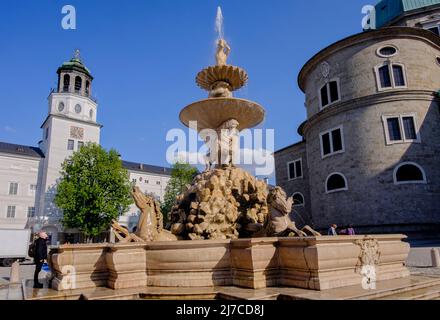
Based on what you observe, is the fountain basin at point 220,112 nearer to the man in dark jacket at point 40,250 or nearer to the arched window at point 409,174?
the man in dark jacket at point 40,250

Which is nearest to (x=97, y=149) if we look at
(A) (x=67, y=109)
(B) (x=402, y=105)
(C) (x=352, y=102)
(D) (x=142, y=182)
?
(A) (x=67, y=109)

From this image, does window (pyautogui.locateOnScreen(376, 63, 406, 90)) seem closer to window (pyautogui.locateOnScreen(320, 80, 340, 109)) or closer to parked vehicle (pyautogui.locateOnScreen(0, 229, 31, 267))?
window (pyautogui.locateOnScreen(320, 80, 340, 109))

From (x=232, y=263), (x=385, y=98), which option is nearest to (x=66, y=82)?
(x=385, y=98)

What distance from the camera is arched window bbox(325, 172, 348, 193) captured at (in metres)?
25.4

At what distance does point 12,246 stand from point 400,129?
30.7 m

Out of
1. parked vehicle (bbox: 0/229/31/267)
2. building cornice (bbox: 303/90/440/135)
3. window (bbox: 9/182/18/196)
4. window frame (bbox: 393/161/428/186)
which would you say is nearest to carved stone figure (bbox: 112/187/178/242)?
window frame (bbox: 393/161/428/186)

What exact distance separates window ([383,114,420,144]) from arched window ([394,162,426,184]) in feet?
6.24

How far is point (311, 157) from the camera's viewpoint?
97.0 feet

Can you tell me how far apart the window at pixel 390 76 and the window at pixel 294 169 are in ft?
38.4

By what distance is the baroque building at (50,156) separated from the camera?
1667 inches

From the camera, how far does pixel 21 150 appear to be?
45719mm

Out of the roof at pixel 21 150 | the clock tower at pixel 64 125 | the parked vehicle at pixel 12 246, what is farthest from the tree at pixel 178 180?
the roof at pixel 21 150
